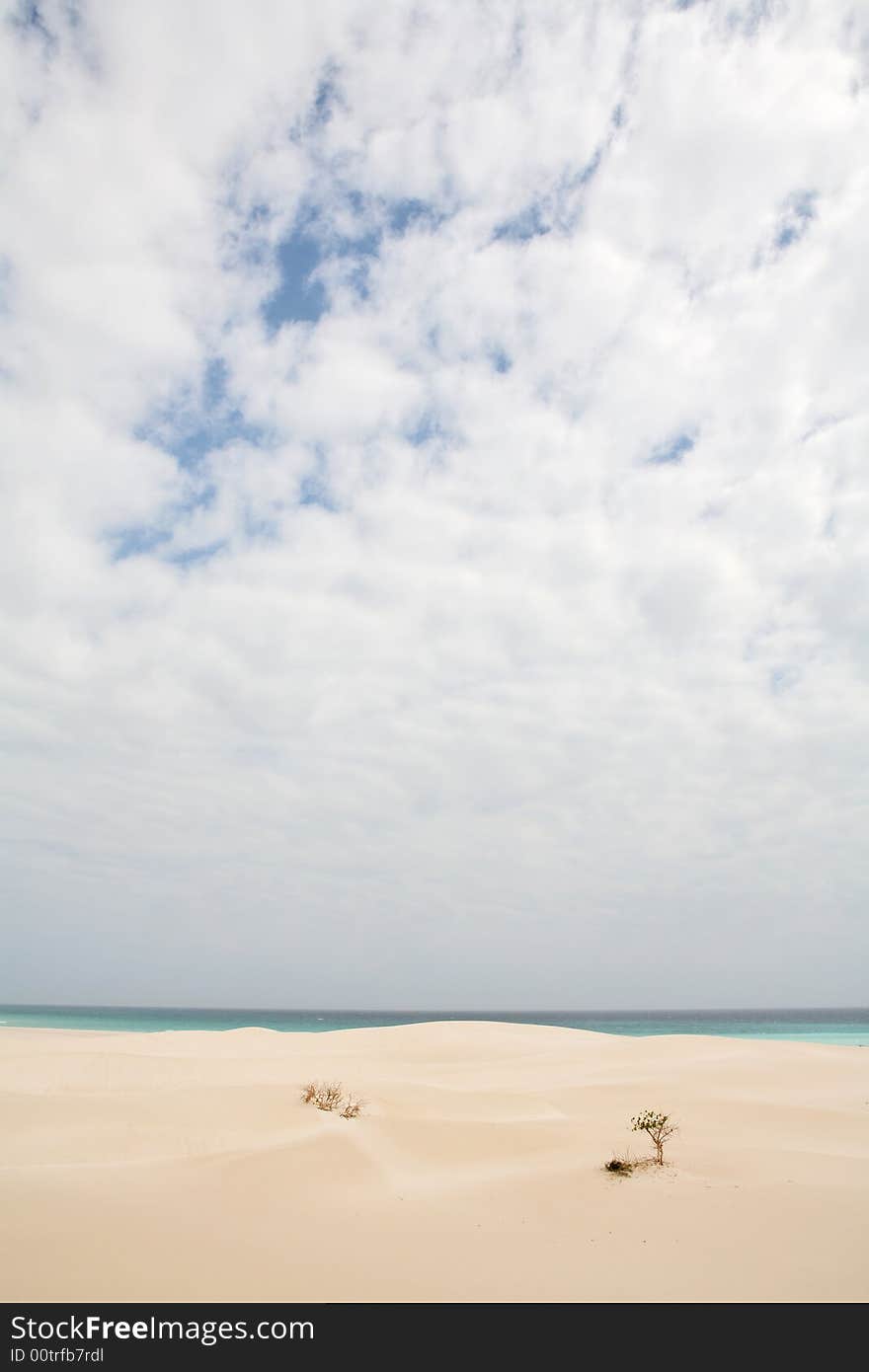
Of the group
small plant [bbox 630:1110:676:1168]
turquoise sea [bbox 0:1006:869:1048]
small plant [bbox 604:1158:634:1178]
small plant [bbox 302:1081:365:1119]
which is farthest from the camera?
turquoise sea [bbox 0:1006:869:1048]

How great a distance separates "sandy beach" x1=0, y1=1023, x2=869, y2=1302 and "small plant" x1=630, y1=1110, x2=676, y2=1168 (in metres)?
0.20

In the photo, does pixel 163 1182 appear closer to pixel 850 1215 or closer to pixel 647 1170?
pixel 647 1170

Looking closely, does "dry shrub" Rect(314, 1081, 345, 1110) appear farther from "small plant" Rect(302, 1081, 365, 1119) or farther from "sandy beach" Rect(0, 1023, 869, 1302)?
"sandy beach" Rect(0, 1023, 869, 1302)

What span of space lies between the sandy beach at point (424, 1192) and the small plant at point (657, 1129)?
20cm

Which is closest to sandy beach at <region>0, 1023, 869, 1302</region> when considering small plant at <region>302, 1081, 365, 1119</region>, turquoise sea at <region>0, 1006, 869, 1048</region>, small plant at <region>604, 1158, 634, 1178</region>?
small plant at <region>604, 1158, 634, 1178</region>

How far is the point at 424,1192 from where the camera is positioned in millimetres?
6625

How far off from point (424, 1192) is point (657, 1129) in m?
3.43

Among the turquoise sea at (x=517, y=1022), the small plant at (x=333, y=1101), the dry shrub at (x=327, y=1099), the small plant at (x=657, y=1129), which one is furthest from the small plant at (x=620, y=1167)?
the turquoise sea at (x=517, y=1022)

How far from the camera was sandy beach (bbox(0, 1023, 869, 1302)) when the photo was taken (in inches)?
187

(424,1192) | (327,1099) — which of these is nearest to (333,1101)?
(327,1099)

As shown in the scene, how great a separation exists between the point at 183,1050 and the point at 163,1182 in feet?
43.0

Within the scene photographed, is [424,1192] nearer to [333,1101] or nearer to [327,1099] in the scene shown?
[333,1101]

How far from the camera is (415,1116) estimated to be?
10055mm
